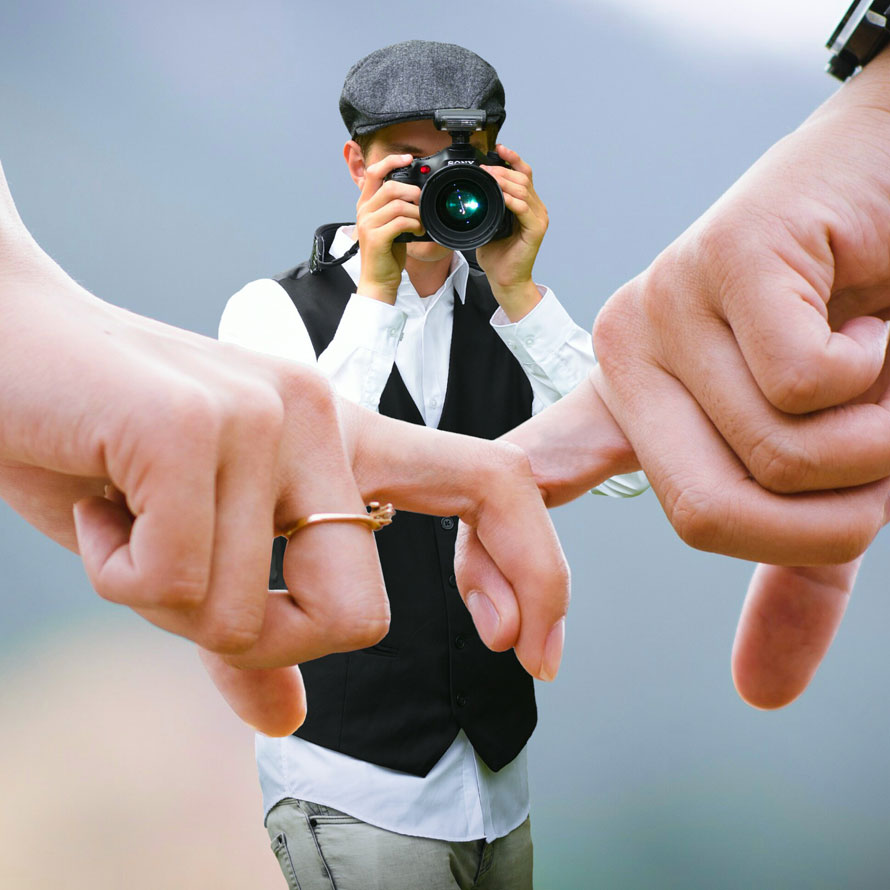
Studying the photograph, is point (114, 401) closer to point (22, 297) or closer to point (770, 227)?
point (22, 297)

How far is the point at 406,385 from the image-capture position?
151 centimetres

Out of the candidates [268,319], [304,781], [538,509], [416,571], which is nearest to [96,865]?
[304,781]

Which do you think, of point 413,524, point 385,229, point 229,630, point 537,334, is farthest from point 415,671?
point 229,630

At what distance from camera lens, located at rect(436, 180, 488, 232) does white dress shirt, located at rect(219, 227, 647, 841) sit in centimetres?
17

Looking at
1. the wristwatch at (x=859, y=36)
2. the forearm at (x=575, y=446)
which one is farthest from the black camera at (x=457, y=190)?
the wristwatch at (x=859, y=36)

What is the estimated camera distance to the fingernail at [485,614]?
63 centimetres

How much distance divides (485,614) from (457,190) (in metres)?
0.96

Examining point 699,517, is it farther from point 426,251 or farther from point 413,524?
point 426,251

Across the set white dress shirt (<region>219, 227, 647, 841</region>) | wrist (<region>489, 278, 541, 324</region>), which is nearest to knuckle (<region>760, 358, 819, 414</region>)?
white dress shirt (<region>219, 227, 647, 841</region>)

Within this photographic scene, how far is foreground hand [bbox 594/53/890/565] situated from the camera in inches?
18.6

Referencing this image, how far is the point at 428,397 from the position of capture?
59.2 inches

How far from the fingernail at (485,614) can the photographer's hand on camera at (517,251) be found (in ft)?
3.00

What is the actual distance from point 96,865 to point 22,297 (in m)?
2.20

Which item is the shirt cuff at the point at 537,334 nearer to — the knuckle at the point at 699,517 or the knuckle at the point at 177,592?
the knuckle at the point at 699,517
